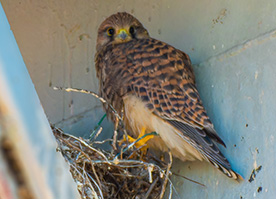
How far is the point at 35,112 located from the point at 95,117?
2.65 metres

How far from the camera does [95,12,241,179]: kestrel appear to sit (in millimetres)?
2470

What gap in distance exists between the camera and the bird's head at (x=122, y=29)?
3.34 m

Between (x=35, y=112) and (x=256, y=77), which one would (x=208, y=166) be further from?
(x=35, y=112)

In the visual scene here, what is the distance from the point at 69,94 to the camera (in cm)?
359

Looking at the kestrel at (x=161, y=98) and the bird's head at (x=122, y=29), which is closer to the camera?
the kestrel at (x=161, y=98)

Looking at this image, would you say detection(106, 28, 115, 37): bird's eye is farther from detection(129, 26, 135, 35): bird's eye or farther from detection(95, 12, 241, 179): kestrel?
detection(95, 12, 241, 179): kestrel

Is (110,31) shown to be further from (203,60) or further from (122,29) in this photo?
(203,60)

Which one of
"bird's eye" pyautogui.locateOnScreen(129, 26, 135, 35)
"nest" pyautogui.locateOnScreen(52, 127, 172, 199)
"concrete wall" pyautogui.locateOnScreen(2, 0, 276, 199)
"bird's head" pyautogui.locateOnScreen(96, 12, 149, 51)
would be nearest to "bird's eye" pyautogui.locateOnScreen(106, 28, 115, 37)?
"bird's head" pyautogui.locateOnScreen(96, 12, 149, 51)

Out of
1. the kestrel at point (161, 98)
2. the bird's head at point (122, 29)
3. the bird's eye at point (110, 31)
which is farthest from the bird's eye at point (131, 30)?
the kestrel at point (161, 98)

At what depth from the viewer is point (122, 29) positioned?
11.0ft

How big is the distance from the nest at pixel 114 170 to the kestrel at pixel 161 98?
6.5 inches

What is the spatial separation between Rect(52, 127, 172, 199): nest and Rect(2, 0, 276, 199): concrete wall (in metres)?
0.25

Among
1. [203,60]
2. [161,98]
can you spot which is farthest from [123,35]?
[161,98]

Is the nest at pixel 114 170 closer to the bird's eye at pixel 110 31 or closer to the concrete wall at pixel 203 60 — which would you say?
the concrete wall at pixel 203 60
